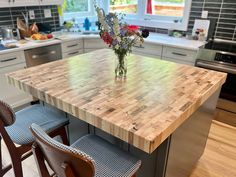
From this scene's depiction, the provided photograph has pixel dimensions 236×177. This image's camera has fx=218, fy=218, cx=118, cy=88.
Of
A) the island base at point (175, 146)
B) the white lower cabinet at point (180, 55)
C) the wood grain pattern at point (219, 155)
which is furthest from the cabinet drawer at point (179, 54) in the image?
the island base at point (175, 146)

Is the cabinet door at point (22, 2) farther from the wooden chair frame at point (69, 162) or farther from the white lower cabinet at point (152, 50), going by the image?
the wooden chair frame at point (69, 162)

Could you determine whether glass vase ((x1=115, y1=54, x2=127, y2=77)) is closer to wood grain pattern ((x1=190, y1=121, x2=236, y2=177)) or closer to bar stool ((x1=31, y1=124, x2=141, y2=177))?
bar stool ((x1=31, y1=124, x2=141, y2=177))

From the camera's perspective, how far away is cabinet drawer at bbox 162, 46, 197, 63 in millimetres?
2688

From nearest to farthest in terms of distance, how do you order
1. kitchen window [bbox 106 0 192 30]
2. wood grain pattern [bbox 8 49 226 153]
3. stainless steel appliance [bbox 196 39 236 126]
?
wood grain pattern [bbox 8 49 226 153] → stainless steel appliance [bbox 196 39 236 126] → kitchen window [bbox 106 0 192 30]

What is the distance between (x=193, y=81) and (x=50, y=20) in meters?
2.68

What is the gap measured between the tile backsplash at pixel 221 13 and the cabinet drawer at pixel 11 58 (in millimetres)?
2439

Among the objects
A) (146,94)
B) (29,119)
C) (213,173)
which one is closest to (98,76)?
(146,94)

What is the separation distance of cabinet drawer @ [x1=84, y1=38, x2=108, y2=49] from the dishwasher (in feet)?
1.60

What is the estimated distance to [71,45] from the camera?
317 centimetres

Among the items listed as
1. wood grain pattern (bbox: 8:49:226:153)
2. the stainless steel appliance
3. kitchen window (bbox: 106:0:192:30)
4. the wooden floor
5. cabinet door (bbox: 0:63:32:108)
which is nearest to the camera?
wood grain pattern (bbox: 8:49:226:153)

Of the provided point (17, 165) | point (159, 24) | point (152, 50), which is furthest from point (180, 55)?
point (17, 165)

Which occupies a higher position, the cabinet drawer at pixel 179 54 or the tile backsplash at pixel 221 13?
the tile backsplash at pixel 221 13

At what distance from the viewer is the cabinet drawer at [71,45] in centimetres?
308

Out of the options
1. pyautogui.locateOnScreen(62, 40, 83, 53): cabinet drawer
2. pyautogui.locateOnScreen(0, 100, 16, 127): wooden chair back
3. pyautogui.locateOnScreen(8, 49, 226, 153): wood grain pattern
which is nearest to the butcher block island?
pyautogui.locateOnScreen(8, 49, 226, 153): wood grain pattern
